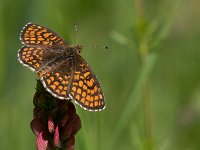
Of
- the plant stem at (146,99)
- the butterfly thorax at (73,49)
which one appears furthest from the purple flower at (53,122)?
the plant stem at (146,99)

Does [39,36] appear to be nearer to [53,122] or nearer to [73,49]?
[73,49]

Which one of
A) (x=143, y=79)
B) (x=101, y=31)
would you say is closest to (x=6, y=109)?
(x=143, y=79)

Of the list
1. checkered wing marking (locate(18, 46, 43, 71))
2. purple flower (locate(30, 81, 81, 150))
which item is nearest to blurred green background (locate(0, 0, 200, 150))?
checkered wing marking (locate(18, 46, 43, 71))

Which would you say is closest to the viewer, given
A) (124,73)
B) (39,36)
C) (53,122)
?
(53,122)

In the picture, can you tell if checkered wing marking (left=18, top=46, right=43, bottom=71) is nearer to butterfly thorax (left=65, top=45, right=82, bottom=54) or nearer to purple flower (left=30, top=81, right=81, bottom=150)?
butterfly thorax (left=65, top=45, right=82, bottom=54)

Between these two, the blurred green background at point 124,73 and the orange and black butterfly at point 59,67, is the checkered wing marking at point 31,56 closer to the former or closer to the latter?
the orange and black butterfly at point 59,67

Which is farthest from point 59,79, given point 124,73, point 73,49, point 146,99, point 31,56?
point 124,73

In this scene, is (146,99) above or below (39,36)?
below
